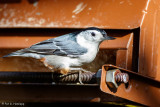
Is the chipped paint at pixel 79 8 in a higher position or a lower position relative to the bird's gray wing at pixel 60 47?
higher

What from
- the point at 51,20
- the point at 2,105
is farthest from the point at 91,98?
the point at 2,105

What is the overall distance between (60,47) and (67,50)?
0.05 metres

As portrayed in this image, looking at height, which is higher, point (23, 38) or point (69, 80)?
point (23, 38)

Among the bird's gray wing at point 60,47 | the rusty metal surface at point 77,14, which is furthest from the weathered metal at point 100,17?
the bird's gray wing at point 60,47

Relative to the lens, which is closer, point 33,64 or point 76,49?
point 76,49

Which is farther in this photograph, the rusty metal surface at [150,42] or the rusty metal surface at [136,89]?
the rusty metal surface at [150,42]

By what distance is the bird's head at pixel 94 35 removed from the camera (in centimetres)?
166

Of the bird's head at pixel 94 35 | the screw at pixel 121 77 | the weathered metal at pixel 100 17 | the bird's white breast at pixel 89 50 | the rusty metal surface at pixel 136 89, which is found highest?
the weathered metal at pixel 100 17

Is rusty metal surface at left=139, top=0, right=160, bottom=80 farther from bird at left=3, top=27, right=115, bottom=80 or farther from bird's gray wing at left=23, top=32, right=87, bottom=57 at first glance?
bird's gray wing at left=23, top=32, right=87, bottom=57

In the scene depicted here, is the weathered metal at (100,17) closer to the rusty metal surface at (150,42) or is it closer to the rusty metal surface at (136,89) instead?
the rusty metal surface at (150,42)

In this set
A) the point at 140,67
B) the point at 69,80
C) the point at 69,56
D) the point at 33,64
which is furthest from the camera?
the point at 33,64

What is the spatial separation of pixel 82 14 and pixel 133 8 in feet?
1.00

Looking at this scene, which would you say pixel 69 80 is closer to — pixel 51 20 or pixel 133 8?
pixel 51 20

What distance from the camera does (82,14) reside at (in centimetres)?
166
